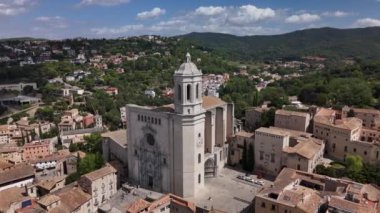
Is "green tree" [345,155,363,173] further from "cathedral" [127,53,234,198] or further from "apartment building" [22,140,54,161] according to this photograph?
"apartment building" [22,140,54,161]

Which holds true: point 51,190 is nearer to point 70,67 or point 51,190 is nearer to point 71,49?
point 70,67

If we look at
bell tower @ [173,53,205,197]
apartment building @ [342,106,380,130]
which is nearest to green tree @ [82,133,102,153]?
bell tower @ [173,53,205,197]

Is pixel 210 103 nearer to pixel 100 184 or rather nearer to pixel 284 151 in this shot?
pixel 284 151

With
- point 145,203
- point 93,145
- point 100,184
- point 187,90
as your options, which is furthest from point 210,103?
point 93,145

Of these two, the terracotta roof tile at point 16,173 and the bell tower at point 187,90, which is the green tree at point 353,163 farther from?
the terracotta roof tile at point 16,173

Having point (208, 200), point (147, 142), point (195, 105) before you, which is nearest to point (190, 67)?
point (195, 105)

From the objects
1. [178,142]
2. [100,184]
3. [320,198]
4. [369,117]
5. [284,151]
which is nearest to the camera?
[320,198]

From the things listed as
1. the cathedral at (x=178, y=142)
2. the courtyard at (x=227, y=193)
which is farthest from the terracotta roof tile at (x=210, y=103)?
the courtyard at (x=227, y=193)
